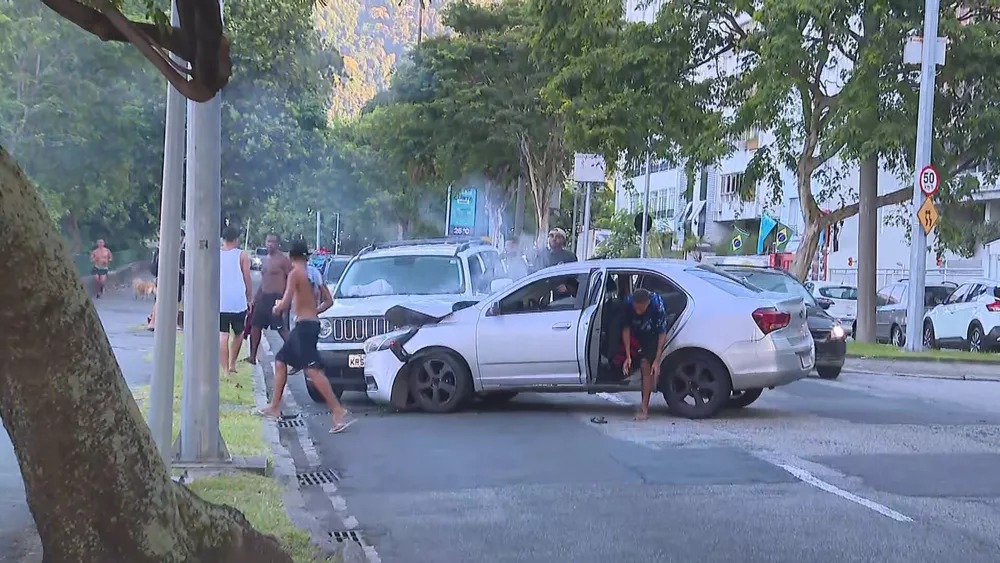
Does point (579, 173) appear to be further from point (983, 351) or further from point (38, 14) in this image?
point (38, 14)

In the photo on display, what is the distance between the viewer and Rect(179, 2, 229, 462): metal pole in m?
9.01

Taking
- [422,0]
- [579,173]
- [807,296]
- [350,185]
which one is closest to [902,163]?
[579,173]

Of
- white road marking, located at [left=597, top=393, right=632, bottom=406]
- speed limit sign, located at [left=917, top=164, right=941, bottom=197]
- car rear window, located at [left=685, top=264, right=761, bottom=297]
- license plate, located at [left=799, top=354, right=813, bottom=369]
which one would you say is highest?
speed limit sign, located at [left=917, top=164, right=941, bottom=197]

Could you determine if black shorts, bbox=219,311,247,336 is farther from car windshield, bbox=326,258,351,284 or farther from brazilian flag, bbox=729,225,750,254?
brazilian flag, bbox=729,225,750,254

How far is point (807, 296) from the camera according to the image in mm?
18422

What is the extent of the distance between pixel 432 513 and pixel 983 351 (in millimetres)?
19104

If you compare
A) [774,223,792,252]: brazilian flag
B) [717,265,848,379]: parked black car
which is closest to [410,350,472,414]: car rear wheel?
[717,265,848,379]: parked black car

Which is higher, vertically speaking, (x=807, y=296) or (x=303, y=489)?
(x=807, y=296)

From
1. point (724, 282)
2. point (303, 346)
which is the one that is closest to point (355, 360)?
point (303, 346)

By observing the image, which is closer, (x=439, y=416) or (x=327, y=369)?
(x=439, y=416)

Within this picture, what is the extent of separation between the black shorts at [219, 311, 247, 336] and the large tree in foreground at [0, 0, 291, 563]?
435 inches

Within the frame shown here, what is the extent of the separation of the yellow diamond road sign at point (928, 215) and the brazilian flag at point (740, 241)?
103 feet

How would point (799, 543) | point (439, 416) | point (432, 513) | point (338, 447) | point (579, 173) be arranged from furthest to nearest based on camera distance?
point (579, 173) → point (439, 416) → point (338, 447) → point (432, 513) → point (799, 543)

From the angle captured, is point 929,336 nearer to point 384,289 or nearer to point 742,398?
point 742,398
